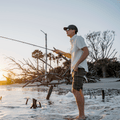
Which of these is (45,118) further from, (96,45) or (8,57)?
(96,45)

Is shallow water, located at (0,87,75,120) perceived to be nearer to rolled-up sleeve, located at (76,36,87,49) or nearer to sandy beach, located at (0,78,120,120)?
sandy beach, located at (0,78,120,120)

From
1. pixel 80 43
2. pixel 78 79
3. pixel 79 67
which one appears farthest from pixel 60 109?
pixel 80 43

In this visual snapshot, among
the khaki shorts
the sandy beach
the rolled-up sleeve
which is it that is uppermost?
the rolled-up sleeve

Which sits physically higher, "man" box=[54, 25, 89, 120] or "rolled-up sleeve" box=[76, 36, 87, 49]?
"rolled-up sleeve" box=[76, 36, 87, 49]

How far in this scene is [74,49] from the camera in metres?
3.04

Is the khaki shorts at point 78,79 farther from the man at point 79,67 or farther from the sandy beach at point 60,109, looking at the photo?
the sandy beach at point 60,109

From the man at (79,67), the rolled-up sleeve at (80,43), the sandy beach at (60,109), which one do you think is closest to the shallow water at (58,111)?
the sandy beach at (60,109)

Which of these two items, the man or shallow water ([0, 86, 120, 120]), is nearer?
the man

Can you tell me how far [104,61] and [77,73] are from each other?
974 inches

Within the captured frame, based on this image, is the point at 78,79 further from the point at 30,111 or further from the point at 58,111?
the point at 30,111

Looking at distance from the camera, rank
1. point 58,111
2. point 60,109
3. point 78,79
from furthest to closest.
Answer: point 60,109 < point 58,111 < point 78,79

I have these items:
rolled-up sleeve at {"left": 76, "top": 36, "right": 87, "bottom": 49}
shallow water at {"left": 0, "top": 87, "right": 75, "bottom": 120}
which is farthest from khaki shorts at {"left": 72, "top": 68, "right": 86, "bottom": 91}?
shallow water at {"left": 0, "top": 87, "right": 75, "bottom": 120}

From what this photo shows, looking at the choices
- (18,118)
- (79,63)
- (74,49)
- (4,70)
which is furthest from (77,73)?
A: (4,70)

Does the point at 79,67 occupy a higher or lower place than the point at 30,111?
higher
